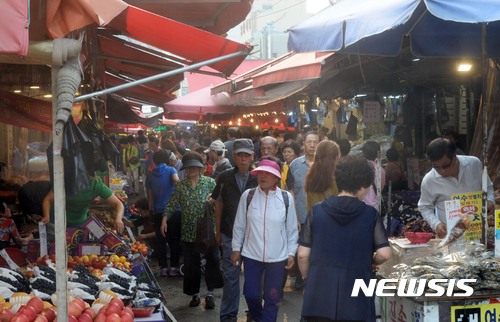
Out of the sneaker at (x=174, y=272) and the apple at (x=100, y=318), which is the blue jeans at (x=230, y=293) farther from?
the sneaker at (x=174, y=272)

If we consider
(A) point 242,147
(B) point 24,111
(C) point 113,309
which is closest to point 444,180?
(A) point 242,147

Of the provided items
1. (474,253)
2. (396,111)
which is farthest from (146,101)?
(474,253)

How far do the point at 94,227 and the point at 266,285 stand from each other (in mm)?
2149

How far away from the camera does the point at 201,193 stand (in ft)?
28.0

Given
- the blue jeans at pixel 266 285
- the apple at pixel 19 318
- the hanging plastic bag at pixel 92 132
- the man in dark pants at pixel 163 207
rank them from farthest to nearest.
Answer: the man in dark pants at pixel 163 207
the hanging plastic bag at pixel 92 132
the blue jeans at pixel 266 285
the apple at pixel 19 318

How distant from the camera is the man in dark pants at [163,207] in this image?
10352 millimetres

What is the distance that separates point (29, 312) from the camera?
452 centimetres

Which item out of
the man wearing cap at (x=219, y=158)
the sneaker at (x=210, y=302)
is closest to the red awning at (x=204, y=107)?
the man wearing cap at (x=219, y=158)

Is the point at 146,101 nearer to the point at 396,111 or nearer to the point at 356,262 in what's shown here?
the point at 396,111

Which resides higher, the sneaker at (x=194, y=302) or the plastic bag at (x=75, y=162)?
the plastic bag at (x=75, y=162)

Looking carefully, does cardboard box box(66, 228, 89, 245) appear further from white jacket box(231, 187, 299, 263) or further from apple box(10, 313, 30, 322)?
apple box(10, 313, 30, 322)

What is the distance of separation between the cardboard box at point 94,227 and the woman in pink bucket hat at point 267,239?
1.66m

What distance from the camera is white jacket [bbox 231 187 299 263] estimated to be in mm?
6414

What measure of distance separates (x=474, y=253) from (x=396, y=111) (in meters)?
8.31
